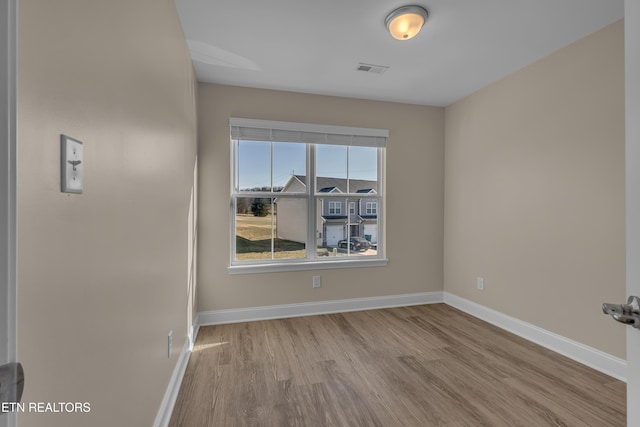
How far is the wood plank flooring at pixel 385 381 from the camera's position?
5.70ft

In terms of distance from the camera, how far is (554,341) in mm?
2506

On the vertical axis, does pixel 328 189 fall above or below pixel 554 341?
above

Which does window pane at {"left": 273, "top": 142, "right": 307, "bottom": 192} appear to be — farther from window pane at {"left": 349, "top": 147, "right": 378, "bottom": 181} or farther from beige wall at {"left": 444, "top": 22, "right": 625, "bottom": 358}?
beige wall at {"left": 444, "top": 22, "right": 625, "bottom": 358}

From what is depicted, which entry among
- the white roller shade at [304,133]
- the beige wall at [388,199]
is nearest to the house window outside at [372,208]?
the beige wall at [388,199]

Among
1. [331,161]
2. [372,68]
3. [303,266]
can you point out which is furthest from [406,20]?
[303,266]

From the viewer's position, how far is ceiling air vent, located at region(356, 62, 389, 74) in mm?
2725

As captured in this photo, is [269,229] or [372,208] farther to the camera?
[372,208]

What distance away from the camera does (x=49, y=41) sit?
651 millimetres

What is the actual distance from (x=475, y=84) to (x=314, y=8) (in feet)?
6.90

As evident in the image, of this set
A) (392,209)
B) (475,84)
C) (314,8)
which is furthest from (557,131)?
(314,8)

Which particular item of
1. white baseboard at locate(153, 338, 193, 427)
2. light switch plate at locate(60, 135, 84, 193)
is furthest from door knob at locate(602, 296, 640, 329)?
white baseboard at locate(153, 338, 193, 427)

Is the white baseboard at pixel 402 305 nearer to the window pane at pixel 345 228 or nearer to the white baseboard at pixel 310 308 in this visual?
the white baseboard at pixel 310 308

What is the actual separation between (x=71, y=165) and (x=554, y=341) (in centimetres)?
346

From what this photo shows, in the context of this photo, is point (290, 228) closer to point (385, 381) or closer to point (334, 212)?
point (334, 212)
